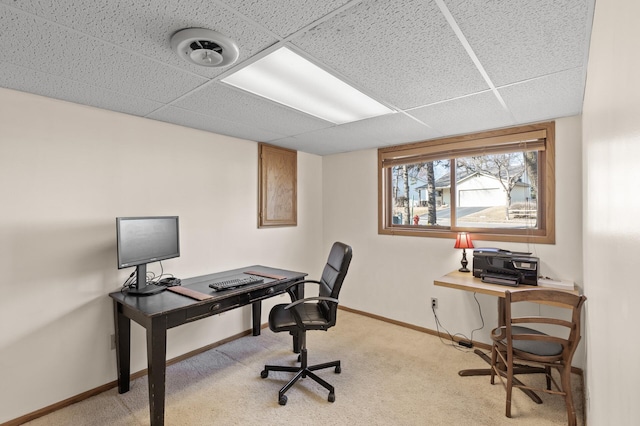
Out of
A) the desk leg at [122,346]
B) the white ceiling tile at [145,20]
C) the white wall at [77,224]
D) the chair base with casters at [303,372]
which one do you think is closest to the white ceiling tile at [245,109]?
the white ceiling tile at [145,20]

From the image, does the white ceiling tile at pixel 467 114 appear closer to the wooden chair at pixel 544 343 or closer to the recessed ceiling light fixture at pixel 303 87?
the recessed ceiling light fixture at pixel 303 87

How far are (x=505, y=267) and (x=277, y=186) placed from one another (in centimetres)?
264

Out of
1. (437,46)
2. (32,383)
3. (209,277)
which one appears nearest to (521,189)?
(437,46)

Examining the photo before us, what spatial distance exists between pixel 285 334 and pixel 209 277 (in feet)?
3.70

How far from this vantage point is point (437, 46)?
1493 mm

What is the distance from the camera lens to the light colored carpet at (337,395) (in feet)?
6.65

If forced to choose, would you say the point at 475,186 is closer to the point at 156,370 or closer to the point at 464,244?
the point at 464,244

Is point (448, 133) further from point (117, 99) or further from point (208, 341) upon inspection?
point (208, 341)

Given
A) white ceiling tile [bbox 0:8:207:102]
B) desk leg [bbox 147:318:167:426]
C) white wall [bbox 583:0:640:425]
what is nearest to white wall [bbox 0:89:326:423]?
white ceiling tile [bbox 0:8:207:102]

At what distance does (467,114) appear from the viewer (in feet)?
8.25

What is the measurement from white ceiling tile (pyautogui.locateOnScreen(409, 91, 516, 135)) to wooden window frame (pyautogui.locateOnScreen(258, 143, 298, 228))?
72.5 inches

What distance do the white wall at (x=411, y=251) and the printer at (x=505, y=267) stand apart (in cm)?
32

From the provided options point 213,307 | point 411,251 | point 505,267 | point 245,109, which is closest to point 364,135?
point 245,109

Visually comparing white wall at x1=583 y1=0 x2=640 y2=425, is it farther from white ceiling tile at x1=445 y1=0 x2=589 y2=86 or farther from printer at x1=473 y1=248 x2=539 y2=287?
printer at x1=473 y1=248 x2=539 y2=287
